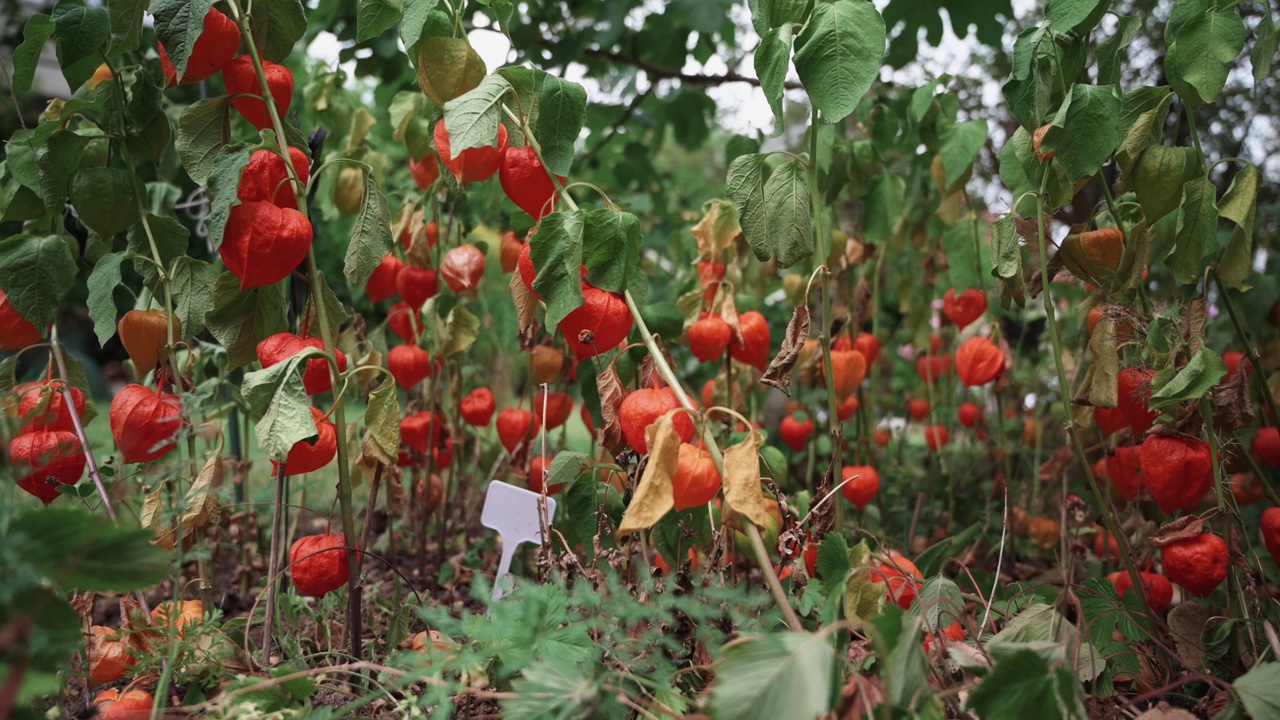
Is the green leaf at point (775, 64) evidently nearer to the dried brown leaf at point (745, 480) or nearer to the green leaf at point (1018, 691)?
the dried brown leaf at point (745, 480)

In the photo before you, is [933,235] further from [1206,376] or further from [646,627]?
[646,627]

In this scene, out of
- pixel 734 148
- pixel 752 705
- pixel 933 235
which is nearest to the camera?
pixel 752 705

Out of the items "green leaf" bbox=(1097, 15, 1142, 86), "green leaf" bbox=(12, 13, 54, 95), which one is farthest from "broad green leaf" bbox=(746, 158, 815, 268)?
"green leaf" bbox=(12, 13, 54, 95)

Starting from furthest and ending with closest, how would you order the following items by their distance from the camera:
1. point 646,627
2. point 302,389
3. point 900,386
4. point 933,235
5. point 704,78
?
point 900,386 < point 704,78 < point 933,235 < point 646,627 < point 302,389

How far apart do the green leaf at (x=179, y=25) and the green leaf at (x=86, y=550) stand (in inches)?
17.7

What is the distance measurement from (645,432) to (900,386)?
8.08 feet

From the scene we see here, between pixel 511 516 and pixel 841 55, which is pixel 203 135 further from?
pixel 841 55

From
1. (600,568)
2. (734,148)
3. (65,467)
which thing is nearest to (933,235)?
(734,148)

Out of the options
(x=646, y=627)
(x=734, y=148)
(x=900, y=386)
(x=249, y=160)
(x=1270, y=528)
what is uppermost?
(x=249, y=160)

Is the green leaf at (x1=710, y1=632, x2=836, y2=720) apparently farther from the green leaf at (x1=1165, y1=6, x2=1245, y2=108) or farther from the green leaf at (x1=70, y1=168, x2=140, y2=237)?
the green leaf at (x1=70, y1=168, x2=140, y2=237)

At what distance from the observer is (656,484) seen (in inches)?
30.1

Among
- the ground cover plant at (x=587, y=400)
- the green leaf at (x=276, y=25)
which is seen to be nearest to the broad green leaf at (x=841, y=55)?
the ground cover plant at (x=587, y=400)

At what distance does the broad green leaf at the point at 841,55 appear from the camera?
0.81m

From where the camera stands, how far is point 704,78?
7.08 ft
